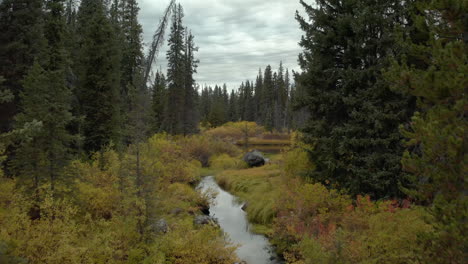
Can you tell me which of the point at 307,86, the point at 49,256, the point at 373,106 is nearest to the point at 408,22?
the point at 373,106

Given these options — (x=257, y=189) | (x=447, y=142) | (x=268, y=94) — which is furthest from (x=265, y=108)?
(x=447, y=142)

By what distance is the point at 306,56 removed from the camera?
55.2 ft

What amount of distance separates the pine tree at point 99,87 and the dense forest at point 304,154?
0.11 meters

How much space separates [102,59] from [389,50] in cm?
2045

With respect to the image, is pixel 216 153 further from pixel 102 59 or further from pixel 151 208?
pixel 151 208

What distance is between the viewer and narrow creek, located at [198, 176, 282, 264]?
14645 millimetres

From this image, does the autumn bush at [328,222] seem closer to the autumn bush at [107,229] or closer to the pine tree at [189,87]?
the autumn bush at [107,229]

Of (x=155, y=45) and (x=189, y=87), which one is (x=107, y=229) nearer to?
(x=155, y=45)

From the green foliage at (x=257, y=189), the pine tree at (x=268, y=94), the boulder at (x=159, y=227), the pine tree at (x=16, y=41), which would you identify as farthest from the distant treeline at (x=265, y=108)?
the boulder at (x=159, y=227)

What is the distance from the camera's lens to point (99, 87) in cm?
2469

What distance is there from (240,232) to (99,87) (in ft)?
51.0

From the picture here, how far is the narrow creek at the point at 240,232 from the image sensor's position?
14.6 meters

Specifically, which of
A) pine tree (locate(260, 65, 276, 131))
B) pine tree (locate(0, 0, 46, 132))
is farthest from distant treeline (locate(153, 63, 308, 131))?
pine tree (locate(0, 0, 46, 132))

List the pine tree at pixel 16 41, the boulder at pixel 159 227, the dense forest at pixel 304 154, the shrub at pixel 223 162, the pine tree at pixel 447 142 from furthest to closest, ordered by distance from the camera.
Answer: the shrub at pixel 223 162 → the pine tree at pixel 16 41 → the boulder at pixel 159 227 → the dense forest at pixel 304 154 → the pine tree at pixel 447 142
